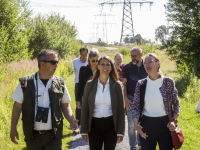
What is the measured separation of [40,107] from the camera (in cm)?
338

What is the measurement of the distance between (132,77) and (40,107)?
244cm

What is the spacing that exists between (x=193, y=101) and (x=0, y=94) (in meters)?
8.38

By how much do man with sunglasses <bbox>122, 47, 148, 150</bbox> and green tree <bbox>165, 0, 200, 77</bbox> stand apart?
11817mm

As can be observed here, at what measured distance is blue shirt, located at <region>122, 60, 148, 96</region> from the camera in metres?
5.28

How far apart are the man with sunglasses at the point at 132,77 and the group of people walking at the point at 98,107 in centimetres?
133

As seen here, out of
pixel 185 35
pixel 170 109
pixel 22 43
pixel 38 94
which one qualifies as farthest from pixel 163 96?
pixel 22 43

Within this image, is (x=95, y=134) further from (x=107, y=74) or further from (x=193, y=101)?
(x=193, y=101)

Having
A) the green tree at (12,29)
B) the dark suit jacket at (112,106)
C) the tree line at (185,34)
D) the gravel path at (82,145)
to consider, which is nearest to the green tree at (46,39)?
the green tree at (12,29)

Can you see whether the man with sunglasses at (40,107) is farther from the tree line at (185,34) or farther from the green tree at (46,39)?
the green tree at (46,39)

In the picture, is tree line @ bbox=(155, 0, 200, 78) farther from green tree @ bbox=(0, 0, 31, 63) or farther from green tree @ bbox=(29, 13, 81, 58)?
green tree @ bbox=(29, 13, 81, 58)

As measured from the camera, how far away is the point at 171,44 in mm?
19500

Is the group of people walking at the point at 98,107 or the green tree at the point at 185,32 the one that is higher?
the green tree at the point at 185,32

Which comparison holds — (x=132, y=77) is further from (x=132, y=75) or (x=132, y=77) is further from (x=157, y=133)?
(x=157, y=133)

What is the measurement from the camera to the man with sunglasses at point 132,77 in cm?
521
